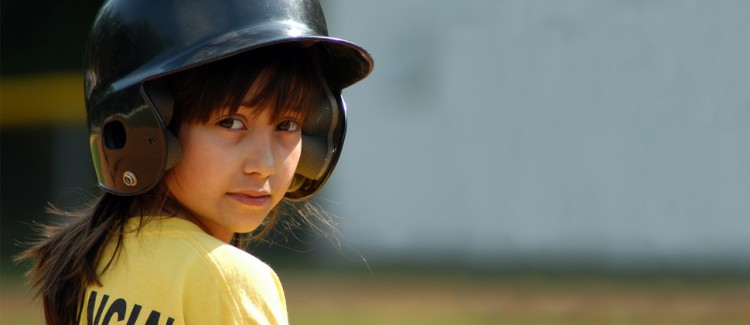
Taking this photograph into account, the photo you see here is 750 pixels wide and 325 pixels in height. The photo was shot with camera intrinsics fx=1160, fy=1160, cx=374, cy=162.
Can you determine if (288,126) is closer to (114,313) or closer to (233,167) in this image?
(233,167)

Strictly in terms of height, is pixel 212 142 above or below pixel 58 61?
below

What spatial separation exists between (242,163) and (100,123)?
0.40 m

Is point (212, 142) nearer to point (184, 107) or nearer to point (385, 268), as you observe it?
point (184, 107)

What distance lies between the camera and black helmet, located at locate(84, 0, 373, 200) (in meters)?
2.45

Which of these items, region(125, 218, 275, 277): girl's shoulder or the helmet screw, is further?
the helmet screw

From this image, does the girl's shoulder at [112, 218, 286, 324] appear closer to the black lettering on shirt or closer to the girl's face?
the black lettering on shirt

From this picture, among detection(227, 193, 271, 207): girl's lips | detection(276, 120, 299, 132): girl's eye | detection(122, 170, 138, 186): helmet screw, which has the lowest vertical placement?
detection(122, 170, 138, 186): helmet screw

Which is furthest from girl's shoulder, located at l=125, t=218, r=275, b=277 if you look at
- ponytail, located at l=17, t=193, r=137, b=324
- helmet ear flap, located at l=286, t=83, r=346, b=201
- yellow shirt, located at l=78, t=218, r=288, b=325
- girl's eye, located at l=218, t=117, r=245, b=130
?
helmet ear flap, located at l=286, t=83, r=346, b=201

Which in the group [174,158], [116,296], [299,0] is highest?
A: [299,0]

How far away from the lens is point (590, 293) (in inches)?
440

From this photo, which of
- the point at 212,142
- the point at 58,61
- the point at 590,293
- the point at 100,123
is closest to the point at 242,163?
the point at 212,142

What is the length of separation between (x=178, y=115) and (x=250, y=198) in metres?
0.24

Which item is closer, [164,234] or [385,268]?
[164,234]

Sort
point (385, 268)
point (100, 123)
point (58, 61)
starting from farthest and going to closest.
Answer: point (58, 61) < point (385, 268) < point (100, 123)
